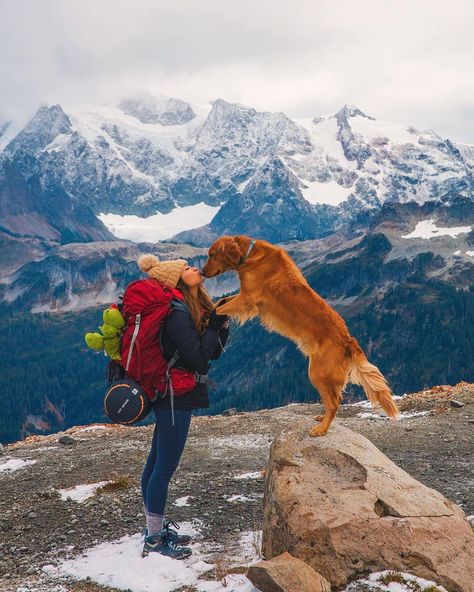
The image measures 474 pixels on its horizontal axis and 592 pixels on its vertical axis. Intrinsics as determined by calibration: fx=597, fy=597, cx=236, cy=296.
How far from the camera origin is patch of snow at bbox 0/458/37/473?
17.9m

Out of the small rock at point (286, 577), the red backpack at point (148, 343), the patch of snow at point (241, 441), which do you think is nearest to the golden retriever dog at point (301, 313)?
the red backpack at point (148, 343)

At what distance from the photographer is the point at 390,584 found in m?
7.63

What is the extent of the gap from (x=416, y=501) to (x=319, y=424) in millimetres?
1995

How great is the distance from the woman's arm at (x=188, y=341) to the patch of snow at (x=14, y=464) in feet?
37.5

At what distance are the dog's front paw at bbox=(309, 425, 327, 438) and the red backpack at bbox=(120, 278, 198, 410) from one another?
241 centimetres

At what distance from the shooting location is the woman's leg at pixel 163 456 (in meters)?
9.21

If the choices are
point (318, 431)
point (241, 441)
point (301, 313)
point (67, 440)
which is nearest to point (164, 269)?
point (301, 313)

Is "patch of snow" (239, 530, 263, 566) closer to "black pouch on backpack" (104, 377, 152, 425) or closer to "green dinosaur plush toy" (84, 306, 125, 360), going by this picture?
"black pouch on backpack" (104, 377, 152, 425)

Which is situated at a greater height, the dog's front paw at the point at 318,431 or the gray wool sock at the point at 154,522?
the dog's front paw at the point at 318,431

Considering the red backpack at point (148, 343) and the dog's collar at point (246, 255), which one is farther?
the dog's collar at point (246, 255)

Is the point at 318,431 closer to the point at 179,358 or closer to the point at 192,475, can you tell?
the point at 179,358

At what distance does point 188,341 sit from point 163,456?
198 centimetres

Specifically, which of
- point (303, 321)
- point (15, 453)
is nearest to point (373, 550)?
point (303, 321)

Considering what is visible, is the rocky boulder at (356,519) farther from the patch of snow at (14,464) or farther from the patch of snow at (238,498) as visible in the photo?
the patch of snow at (14,464)
